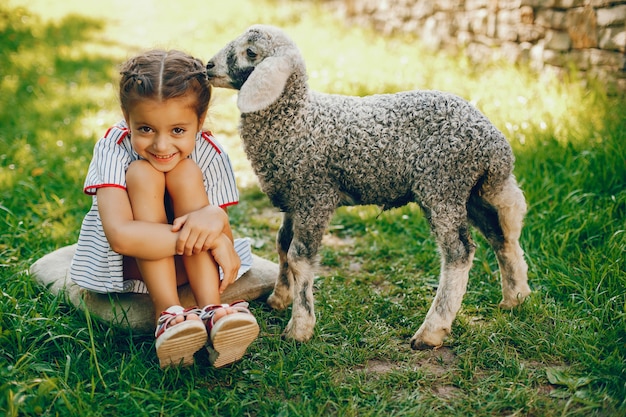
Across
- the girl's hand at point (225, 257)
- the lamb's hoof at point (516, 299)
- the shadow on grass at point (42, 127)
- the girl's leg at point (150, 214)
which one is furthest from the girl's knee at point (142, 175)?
the lamb's hoof at point (516, 299)

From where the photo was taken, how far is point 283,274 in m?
3.04

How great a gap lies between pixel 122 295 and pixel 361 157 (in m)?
1.33

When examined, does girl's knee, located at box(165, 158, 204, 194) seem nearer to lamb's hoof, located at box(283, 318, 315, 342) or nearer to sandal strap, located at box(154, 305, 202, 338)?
sandal strap, located at box(154, 305, 202, 338)

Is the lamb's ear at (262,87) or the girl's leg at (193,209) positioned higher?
the lamb's ear at (262,87)

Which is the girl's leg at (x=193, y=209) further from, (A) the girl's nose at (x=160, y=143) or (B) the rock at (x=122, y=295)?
(B) the rock at (x=122, y=295)

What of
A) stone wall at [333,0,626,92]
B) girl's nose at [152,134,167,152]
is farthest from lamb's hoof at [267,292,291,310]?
stone wall at [333,0,626,92]

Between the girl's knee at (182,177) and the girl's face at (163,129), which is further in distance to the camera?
the girl's knee at (182,177)

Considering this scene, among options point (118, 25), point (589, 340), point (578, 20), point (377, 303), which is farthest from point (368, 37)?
point (589, 340)

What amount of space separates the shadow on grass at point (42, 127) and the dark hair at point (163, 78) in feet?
4.62

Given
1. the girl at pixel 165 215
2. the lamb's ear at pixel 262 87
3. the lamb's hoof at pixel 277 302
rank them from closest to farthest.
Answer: the girl at pixel 165 215 → the lamb's ear at pixel 262 87 → the lamb's hoof at pixel 277 302

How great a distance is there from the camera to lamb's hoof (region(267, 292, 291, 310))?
3.05 m

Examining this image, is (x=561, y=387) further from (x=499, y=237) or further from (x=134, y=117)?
(x=134, y=117)

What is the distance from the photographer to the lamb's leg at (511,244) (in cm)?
273

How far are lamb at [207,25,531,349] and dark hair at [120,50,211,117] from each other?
10 cm
